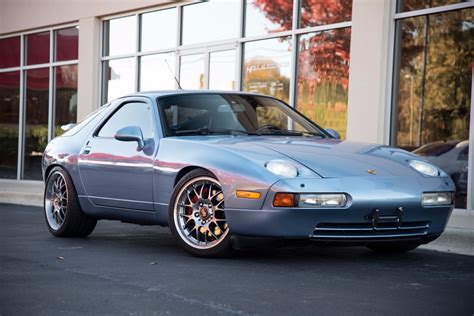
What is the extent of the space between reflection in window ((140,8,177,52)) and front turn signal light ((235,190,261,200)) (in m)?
10.7

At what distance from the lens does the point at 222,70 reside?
1539cm

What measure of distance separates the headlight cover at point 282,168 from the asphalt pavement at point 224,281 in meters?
0.63

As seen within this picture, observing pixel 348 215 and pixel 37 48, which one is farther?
pixel 37 48

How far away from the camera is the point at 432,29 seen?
11180 millimetres

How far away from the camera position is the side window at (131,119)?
759cm

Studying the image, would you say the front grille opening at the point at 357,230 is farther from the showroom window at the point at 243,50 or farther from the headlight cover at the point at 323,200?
the showroom window at the point at 243,50

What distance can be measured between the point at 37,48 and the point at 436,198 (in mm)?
15222

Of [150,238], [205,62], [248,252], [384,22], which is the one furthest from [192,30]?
[248,252]

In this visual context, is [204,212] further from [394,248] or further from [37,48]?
[37,48]

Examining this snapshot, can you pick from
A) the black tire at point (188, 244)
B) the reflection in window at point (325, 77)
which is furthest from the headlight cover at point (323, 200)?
the reflection in window at point (325, 77)

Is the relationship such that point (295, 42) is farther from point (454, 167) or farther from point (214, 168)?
point (214, 168)

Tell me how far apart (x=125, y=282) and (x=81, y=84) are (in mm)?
13669

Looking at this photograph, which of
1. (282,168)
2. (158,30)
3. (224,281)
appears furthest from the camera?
(158,30)

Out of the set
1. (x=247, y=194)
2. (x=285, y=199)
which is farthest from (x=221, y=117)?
(x=285, y=199)
